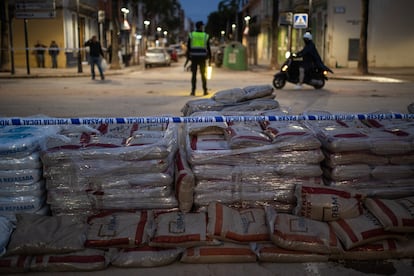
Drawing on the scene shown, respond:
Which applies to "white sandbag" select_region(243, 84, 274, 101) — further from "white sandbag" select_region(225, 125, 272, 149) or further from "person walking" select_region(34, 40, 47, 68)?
"person walking" select_region(34, 40, 47, 68)

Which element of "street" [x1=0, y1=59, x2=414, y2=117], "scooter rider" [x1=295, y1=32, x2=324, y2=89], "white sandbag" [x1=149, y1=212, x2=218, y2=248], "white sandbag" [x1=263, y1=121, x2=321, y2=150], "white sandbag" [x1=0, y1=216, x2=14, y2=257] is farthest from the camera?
"scooter rider" [x1=295, y1=32, x2=324, y2=89]

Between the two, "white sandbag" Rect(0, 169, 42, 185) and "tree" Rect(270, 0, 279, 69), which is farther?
"tree" Rect(270, 0, 279, 69)

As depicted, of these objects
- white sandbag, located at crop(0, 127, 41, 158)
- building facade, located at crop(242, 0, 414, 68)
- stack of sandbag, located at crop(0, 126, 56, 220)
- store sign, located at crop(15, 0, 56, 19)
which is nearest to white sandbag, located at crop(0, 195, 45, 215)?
stack of sandbag, located at crop(0, 126, 56, 220)

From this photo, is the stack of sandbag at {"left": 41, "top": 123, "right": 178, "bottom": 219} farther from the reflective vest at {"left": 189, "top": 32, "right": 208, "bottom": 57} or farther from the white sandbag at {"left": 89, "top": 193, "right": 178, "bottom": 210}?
the reflective vest at {"left": 189, "top": 32, "right": 208, "bottom": 57}

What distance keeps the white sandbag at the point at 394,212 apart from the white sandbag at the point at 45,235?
235 centimetres

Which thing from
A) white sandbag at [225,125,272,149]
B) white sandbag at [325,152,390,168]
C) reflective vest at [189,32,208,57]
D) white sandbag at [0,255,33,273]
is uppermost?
reflective vest at [189,32,208,57]

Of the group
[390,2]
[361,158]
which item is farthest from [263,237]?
[390,2]

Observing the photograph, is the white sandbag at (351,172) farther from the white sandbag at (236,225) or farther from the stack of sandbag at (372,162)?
the white sandbag at (236,225)

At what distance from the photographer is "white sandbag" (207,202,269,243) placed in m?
3.94

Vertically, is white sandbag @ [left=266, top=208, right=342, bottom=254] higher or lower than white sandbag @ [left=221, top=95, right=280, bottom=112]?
lower

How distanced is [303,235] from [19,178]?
7.94 ft

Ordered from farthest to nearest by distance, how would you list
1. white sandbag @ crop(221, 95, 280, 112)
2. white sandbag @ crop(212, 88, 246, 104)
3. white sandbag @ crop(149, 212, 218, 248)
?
white sandbag @ crop(212, 88, 246, 104), white sandbag @ crop(221, 95, 280, 112), white sandbag @ crop(149, 212, 218, 248)

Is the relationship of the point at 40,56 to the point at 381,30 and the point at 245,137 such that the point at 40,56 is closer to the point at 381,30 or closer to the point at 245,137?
the point at 381,30

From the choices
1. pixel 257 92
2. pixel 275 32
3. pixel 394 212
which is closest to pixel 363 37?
pixel 275 32
